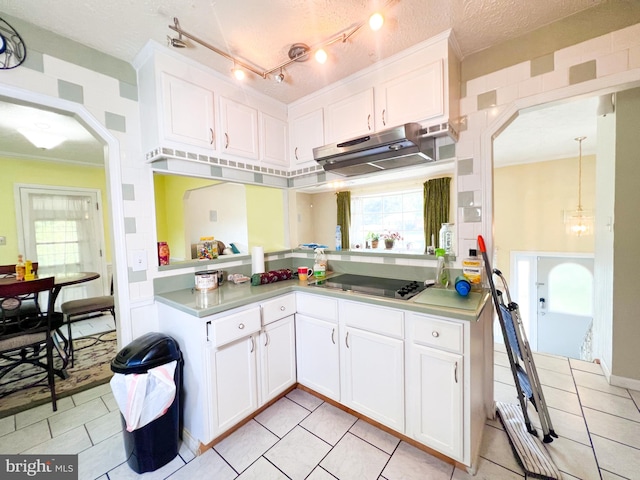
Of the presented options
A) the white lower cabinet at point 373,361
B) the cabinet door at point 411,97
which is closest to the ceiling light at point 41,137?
the cabinet door at point 411,97

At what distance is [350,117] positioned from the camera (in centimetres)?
195

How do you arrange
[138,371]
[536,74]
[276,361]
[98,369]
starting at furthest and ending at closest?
[98,369] < [276,361] < [536,74] < [138,371]

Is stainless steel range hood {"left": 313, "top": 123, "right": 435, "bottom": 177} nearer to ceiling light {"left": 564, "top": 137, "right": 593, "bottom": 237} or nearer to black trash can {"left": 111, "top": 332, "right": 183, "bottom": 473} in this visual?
black trash can {"left": 111, "top": 332, "right": 183, "bottom": 473}

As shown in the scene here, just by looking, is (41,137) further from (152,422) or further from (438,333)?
(438,333)

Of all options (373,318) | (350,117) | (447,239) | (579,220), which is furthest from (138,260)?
(579,220)

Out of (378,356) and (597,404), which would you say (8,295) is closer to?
(378,356)

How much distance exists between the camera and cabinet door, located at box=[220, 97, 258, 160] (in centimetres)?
189

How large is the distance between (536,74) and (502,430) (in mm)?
2206

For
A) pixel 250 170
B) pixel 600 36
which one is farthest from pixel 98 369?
pixel 600 36

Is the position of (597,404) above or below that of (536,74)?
below

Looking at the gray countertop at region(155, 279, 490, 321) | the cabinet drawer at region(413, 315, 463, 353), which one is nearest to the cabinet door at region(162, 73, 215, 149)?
the gray countertop at region(155, 279, 490, 321)

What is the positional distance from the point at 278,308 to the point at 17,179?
4438mm

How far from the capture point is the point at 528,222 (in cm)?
→ 454

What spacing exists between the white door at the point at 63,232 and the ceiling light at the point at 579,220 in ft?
24.8
